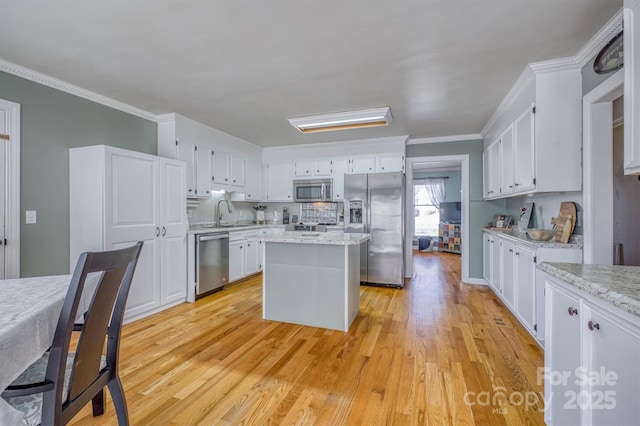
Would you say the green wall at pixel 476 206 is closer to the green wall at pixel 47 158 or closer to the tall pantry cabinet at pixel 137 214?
the tall pantry cabinet at pixel 137 214

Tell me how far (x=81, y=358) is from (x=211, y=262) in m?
2.90

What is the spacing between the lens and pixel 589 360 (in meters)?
1.08

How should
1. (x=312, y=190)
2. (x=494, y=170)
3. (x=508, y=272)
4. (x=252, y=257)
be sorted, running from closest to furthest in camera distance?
(x=508, y=272) → (x=494, y=170) → (x=252, y=257) → (x=312, y=190)

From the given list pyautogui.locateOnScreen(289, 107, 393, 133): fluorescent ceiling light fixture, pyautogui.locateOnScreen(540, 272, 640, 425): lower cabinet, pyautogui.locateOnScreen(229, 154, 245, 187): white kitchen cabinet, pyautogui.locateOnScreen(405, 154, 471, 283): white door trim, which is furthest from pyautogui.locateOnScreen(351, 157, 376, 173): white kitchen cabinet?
pyautogui.locateOnScreen(540, 272, 640, 425): lower cabinet

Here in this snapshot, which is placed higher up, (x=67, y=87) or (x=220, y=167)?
(x=67, y=87)

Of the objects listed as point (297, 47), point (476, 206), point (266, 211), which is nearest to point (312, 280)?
point (297, 47)

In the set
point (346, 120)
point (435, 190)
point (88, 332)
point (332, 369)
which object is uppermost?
point (346, 120)

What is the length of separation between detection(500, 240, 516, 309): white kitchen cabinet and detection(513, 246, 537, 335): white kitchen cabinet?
0.32ft

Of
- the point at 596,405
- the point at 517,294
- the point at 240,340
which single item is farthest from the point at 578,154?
the point at 240,340

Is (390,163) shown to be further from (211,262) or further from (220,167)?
(211,262)

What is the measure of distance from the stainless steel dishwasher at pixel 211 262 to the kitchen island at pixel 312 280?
1.18 m

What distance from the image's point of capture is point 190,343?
→ 2.54m

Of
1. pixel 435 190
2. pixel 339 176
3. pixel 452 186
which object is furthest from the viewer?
pixel 435 190

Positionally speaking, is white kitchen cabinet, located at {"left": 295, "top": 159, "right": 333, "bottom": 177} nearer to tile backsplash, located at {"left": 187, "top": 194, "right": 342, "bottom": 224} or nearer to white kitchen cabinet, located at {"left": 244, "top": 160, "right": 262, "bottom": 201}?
tile backsplash, located at {"left": 187, "top": 194, "right": 342, "bottom": 224}
